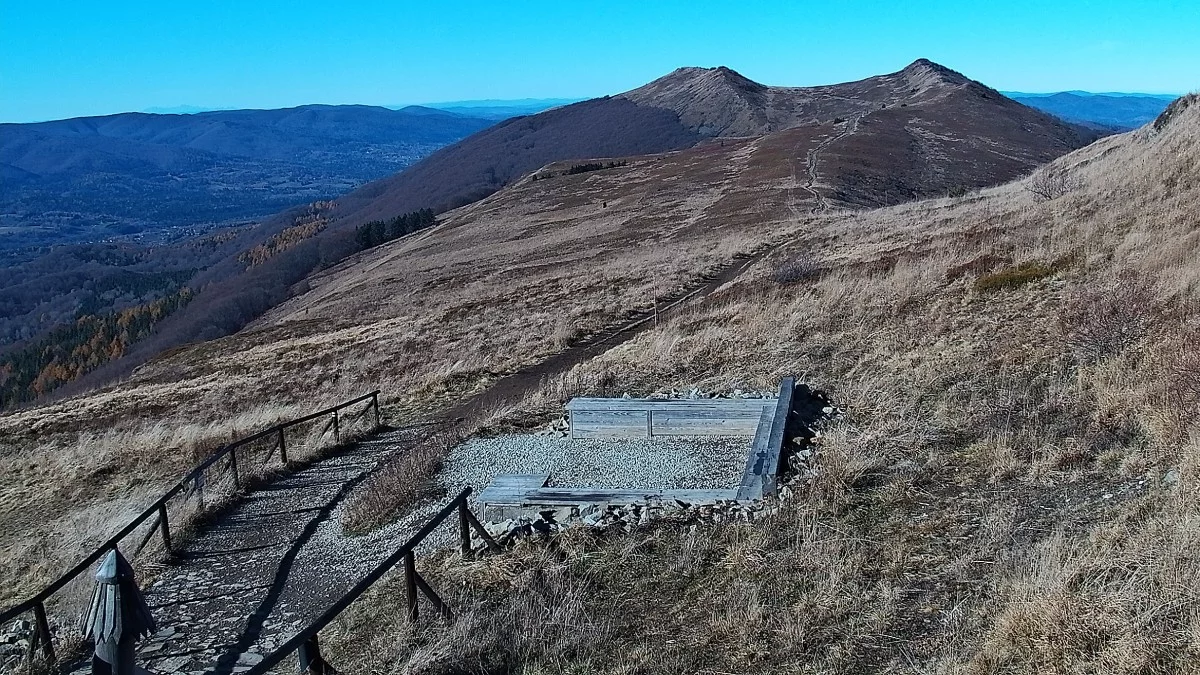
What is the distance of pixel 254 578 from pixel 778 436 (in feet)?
21.5

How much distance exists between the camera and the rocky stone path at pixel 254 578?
821 cm

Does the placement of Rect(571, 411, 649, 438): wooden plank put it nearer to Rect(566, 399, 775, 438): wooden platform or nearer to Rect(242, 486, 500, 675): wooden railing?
Rect(566, 399, 775, 438): wooden platform

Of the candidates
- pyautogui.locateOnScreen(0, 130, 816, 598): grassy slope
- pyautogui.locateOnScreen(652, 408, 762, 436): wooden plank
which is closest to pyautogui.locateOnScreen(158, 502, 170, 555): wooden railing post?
pyautogui.locateOnScreen(0, 130, 816, 598): grassy slope

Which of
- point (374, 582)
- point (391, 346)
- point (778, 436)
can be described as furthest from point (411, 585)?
point (391, 346)

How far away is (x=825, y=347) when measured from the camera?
14391 mm

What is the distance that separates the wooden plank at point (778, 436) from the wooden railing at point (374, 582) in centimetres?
295

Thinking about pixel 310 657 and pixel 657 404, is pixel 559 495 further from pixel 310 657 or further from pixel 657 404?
pixel 310 657

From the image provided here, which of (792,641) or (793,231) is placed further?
(793,231)

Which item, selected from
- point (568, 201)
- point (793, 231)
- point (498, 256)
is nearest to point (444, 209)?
point (568, 201)

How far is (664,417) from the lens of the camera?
1230cm

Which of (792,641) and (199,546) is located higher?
(792,641)

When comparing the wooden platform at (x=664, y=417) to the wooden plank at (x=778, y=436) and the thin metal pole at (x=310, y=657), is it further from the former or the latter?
the thin metal pole at (x=310, y=657)

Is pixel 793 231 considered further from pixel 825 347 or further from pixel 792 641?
pixel 792 641

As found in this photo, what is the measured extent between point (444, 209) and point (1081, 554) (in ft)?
449
